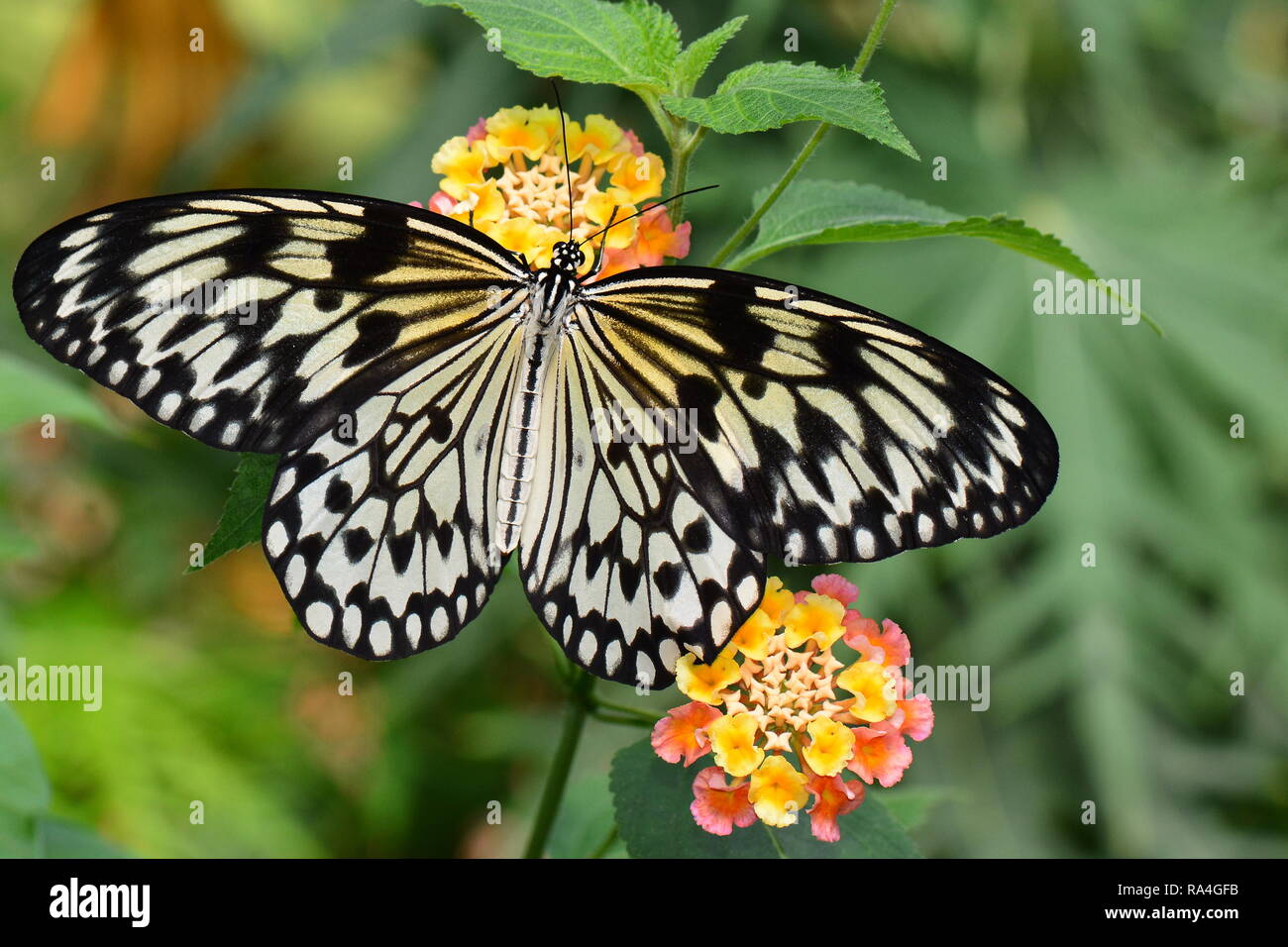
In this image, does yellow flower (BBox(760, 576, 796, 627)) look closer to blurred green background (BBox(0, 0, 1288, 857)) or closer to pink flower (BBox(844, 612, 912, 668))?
pink flower (BBox(844, 612, 912, 668))

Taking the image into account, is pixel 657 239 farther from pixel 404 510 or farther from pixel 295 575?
pixel 295 575

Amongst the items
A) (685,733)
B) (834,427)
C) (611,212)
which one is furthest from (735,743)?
(611,212)

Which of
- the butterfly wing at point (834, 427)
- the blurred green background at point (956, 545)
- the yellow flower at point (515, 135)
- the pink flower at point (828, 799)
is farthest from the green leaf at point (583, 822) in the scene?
the blurred green background at point (956, 545)

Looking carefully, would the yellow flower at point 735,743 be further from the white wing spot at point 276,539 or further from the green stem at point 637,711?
the white wing spot at point 276,539

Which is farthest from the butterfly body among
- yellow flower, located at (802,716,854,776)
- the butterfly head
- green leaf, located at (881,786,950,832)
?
green leaf, located at (881,786,950,832)

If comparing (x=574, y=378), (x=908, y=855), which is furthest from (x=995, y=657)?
(x=574, y=378)

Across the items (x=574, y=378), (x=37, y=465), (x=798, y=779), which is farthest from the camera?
(x=37, y=465)
